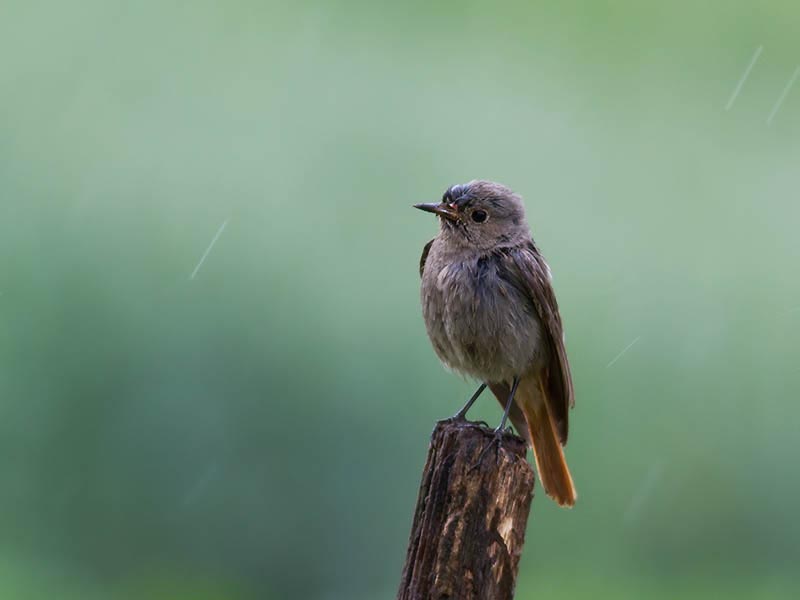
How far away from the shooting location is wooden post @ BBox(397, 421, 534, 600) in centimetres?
322

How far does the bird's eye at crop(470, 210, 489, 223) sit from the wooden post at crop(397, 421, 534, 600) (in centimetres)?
145

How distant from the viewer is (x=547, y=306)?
460cm

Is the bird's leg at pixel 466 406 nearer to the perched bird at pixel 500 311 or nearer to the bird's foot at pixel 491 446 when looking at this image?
the perched bird at pixel 500 311

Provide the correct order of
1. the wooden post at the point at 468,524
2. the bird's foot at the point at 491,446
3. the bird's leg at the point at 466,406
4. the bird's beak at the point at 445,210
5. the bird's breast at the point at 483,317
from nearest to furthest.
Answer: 1. the wooden post at the point at 468,524
2. the bird's foot at the point at 491,446
3. the bird's leg at the point at 466,406
4. the bird's breast at the point at 483,317
5. the bird's beak at the point at 445,210

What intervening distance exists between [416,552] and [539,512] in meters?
3.44

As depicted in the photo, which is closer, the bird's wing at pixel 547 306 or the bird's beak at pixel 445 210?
the bird's wing at pixel 547 306

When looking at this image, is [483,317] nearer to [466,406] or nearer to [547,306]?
[547,306]

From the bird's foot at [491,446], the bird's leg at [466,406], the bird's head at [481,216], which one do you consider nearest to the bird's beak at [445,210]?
the bird's head at [481,216]

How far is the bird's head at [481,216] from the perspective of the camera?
4.71m

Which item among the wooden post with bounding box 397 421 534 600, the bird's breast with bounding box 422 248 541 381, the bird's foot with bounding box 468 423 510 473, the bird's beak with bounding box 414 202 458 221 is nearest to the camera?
the wooden post with bounding box 397 421 534 600

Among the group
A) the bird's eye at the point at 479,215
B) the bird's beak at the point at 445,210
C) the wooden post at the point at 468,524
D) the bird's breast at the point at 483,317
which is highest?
the bird's eye at the point at 479,215

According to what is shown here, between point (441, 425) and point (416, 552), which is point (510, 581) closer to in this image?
point (416, 552)

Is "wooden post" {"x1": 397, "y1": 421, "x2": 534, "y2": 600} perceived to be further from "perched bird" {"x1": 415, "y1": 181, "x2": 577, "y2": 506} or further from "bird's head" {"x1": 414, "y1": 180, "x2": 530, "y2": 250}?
"bird's head" {"x1": 414, "y1": 180, "x2": 530, "y2": 250}

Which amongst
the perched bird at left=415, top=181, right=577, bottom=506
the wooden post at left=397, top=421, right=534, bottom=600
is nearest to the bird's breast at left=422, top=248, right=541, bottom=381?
the perched bird at left=415, top=181, right=577, bottom=506
